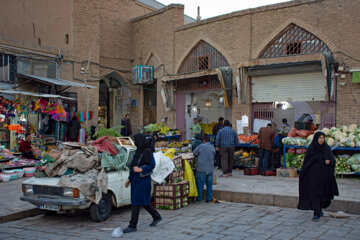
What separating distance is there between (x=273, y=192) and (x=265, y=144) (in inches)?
128

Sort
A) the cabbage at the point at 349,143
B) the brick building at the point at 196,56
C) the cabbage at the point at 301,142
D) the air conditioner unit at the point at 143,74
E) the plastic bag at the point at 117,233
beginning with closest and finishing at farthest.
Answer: the plastic bag at the point at 117,233 → the cabbage at the point at 349,143 → the cabbage at the point at 301,142 → the brick building at the point at 196,56 → the air conditioner unit at the point at 143,74

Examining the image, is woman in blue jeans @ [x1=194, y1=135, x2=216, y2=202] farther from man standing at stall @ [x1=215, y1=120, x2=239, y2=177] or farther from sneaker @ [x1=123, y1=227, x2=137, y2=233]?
man standing at stall @ [x1=215, y1=120, x2=239, y2=177]

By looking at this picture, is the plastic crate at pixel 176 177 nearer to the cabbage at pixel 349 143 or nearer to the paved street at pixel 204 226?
the paved street at pixel 204 226

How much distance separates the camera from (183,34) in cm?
1738

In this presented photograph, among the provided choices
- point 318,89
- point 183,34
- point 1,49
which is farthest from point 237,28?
point 1,49

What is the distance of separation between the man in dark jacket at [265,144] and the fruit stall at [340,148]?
0.43 meters

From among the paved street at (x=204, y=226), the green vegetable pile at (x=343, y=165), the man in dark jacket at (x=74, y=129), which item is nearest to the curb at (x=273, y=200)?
the paved street at (x=204, y=226)

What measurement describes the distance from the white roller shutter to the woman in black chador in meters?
6.29

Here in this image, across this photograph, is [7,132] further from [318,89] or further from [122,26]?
[318,89]

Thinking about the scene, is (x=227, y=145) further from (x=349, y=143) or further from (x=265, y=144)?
(x=349, y=143)

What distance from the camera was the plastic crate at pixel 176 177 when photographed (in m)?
7.87

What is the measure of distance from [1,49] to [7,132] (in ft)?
9.54

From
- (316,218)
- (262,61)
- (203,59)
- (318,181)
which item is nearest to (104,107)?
(203,59)

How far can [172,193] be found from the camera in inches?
301
